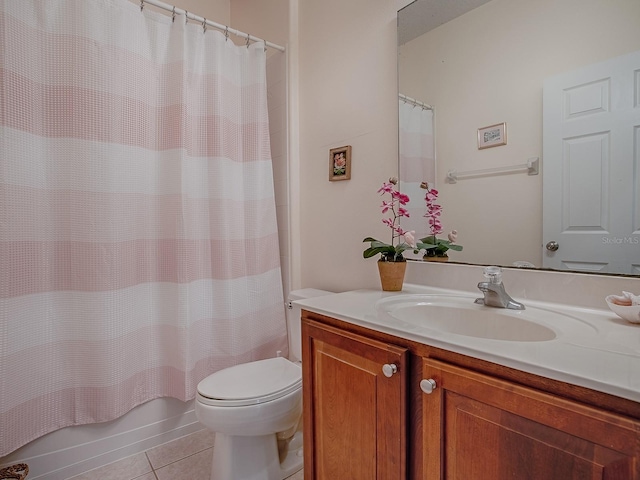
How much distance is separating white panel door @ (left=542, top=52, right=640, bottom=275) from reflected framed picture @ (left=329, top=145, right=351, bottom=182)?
2.64ft

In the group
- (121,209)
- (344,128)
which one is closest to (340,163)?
(344,128)

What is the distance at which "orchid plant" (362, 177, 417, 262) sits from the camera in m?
1.28

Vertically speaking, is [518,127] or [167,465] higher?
[518,127]

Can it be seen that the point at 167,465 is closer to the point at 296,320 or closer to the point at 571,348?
the point at 296,320

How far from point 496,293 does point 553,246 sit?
0.23 meters

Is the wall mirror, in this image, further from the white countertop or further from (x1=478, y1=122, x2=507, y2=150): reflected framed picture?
the white countertop

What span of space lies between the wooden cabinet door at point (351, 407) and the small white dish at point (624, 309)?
532mm

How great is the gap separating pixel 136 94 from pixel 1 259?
2.80 ft

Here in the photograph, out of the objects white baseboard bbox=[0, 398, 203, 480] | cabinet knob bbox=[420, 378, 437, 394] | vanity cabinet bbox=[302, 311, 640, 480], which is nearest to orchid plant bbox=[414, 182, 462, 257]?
vanity cabinet bbox=[302, 311, 640, 480]

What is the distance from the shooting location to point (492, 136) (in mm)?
1147

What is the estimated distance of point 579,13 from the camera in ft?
3.16

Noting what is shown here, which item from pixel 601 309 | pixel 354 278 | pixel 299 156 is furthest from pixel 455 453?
pixel 299 156

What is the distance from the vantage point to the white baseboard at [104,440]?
4.53 feet

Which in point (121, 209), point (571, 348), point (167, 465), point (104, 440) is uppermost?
point (121, 209)
